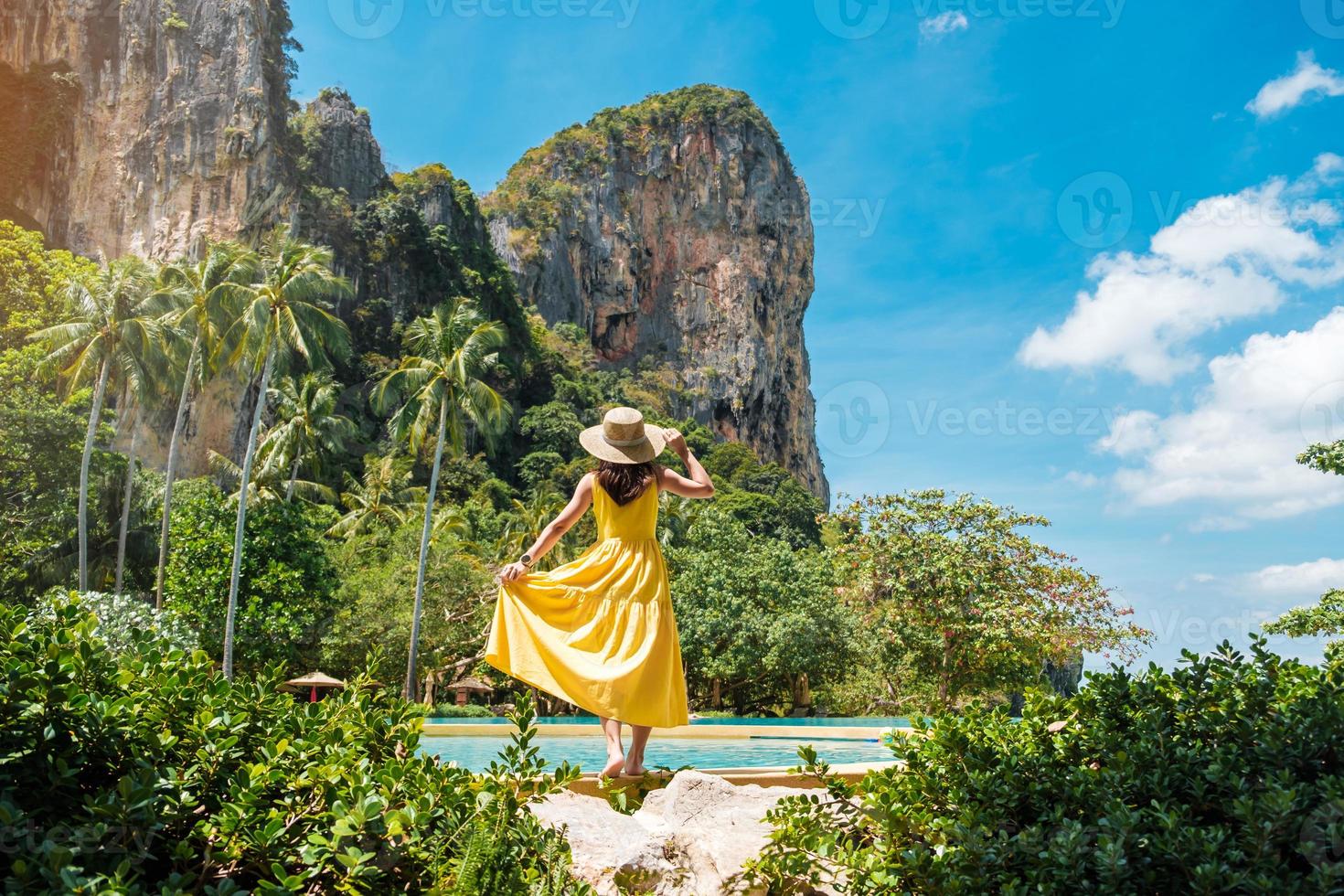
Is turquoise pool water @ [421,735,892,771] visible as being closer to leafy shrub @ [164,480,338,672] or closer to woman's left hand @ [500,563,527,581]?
woman's left hand @ [500,563,527,581]

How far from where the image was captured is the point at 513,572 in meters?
3.68

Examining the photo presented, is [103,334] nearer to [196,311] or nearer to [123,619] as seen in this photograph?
[196,311]

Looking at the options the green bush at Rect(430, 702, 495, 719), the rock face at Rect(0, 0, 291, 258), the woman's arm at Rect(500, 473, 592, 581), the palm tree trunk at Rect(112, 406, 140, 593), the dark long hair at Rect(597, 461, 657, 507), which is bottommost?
the green bush at Rect(430, 702, 495, 719)

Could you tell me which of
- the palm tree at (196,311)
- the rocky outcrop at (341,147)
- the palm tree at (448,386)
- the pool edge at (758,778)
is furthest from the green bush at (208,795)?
the rocky outcrop at (341,147)

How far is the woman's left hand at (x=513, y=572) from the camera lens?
3.67 metres

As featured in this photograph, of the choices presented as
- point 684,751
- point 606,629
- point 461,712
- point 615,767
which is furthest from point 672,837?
point 461,712

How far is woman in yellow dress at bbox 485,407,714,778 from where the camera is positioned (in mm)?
3490

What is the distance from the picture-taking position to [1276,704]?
7.88 ft

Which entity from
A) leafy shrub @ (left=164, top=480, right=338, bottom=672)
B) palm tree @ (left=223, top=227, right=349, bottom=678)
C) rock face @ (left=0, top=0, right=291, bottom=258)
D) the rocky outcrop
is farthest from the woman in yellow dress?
the rocky outcrop

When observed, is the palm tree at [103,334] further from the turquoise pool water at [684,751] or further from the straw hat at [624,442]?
the straw hat at [624,442]

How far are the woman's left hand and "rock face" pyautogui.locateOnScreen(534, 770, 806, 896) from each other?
95cm

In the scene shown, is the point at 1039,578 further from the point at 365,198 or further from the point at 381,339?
the point at 365,198

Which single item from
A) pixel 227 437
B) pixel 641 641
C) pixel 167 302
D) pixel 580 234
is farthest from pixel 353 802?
pixel 580 234

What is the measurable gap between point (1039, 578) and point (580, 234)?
57.0 meters
